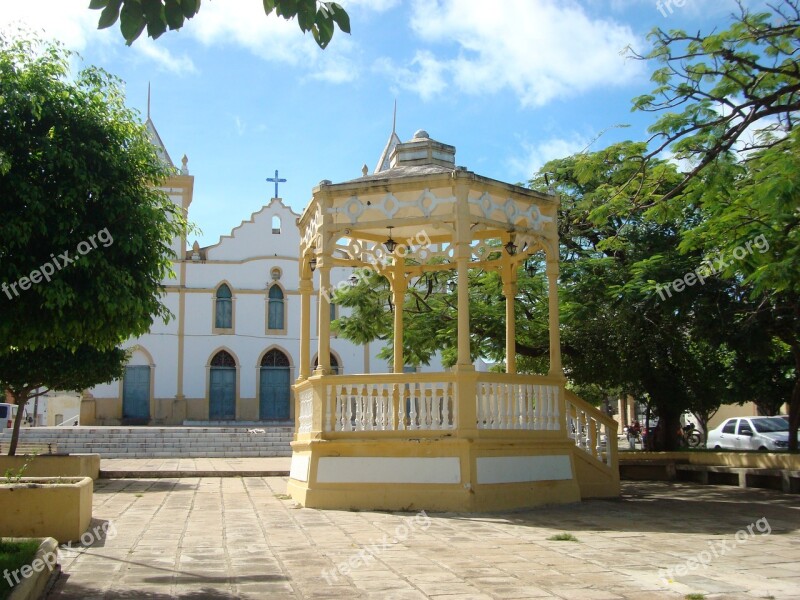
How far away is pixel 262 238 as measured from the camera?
42.1 metres

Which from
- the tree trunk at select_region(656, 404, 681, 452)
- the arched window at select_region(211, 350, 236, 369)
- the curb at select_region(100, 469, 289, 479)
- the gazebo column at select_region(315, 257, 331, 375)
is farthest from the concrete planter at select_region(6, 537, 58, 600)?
the arched window at select_region(211, 350, 236, 369)

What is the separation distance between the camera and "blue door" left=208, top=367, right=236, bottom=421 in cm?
3978

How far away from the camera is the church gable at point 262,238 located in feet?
137

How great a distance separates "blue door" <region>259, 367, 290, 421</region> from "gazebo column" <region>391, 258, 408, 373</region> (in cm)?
2650

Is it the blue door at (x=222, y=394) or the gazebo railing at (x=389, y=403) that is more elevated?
the blue door at (x=222, y=394)

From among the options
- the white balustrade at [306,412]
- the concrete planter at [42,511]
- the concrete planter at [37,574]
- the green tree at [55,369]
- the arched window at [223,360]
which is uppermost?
the arched window at [223,360]

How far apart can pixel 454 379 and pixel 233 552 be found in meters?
4.23

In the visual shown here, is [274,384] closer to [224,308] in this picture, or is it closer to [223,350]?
[223,350]

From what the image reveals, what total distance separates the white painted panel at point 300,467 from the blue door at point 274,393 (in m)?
27.5

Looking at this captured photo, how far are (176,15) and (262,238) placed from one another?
37619mm

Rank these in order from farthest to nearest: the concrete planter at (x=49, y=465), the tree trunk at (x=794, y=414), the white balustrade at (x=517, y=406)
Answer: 1. the tree trunk at (x=794, y=414)
2. the concrete planter at (x=49, y=465)
3. the white balustrade at (x=517, y=406)

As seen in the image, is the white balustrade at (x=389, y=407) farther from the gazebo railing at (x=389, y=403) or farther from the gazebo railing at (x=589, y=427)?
the gazebo railing at (x=589, y=427)

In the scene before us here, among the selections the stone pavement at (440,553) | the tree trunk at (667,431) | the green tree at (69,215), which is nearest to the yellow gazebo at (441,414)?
the stone pavement at (440,553)

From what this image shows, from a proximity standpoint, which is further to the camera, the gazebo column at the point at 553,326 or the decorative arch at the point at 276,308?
the decorative arch at the point at 276,308
